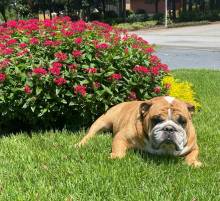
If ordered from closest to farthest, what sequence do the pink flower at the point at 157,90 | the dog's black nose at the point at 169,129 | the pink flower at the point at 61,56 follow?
the dog's black nose at the point at 169,129 < the pink flower at the point at 61,56 < the pink flower at the point at 157,90

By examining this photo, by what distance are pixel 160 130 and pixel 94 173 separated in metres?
0.75

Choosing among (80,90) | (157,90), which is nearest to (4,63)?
(80,90)

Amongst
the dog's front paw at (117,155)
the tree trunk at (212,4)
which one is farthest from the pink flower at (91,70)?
the tree trunk at (212,4)

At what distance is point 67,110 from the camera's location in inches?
244

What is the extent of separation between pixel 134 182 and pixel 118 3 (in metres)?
50.5

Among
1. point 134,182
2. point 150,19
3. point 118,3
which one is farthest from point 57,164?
point 118,3

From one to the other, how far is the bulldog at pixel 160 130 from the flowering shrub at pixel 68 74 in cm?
68

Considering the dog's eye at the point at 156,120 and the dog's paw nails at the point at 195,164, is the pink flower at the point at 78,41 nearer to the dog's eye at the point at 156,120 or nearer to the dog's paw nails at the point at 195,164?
the dog's eye at the point at 156,120

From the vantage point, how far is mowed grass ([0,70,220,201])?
13.3ft

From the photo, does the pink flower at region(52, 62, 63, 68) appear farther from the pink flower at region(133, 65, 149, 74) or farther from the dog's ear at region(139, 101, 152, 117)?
the dog's ear at region(139, 101, 152, 117)

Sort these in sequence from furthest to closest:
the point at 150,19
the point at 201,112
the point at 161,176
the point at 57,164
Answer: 1. the point at 150,19
2. the point at 201,112
3. the point at 57,164
4. the point at 161,176

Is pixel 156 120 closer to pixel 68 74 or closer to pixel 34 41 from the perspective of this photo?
pixel 68 74

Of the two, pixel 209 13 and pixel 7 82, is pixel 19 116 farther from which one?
pixel 209 13

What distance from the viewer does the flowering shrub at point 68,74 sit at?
19.3 feet
